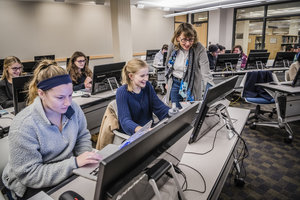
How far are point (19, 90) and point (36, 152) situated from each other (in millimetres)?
1154

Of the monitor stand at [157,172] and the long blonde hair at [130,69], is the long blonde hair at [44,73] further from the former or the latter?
the monitor stand at [157,172]

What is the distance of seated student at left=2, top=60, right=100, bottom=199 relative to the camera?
39.7 inches

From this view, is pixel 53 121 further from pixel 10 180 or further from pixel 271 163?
pixel 271 163

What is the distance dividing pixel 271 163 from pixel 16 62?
3.53 metres

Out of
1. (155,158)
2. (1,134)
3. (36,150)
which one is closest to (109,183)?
(155,158)

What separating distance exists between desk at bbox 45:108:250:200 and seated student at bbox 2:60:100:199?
0.10 meters

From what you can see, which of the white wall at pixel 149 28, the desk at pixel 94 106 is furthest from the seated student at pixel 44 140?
the white wall at pixel 149 28

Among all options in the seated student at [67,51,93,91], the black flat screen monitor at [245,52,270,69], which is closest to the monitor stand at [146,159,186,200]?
the seated student at [67,51,93,91]

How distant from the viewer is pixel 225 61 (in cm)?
428

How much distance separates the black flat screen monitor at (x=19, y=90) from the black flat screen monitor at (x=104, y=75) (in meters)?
0.78

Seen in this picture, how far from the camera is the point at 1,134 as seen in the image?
5.96ft

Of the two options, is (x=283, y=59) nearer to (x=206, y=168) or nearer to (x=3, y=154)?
(x=206, y=168)

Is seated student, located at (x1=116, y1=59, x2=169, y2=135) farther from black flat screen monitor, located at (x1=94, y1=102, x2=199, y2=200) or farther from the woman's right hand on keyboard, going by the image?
black flat screen monitor, located at (x1=94, y1=102, x2=199, y2=200)

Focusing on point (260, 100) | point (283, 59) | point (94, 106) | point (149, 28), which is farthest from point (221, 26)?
point (94, 106)
